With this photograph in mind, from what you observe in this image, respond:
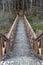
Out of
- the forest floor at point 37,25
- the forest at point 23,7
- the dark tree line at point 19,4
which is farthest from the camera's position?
the dark tree line at point 19,4

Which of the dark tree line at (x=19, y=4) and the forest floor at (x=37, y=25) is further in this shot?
the dark tree line at (x=19, y=4)

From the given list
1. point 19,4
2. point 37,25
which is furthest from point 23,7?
point 37,25

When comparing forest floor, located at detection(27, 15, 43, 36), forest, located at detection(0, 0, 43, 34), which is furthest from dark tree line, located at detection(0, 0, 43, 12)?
forest floor, located at detection(27, 15, 43, 36)

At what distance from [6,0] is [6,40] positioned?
26.1m

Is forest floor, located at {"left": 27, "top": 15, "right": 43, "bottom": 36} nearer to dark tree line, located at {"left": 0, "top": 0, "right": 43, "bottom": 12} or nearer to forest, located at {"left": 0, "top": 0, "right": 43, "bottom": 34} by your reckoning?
forest, located at {"left": 0, "top": 0, "right": 43, "bottom": 34}

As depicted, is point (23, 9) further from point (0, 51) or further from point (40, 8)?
point (0, 51)

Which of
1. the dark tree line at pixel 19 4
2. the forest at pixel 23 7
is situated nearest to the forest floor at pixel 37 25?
the forest at pixel 23 7

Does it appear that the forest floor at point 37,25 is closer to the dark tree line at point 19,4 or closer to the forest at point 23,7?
the forest at point 23,7

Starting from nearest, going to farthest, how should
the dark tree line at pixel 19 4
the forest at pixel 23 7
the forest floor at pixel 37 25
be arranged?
the forest floor at pixel 37 25, the forest at pixel 23 7, the dark tree line at pixel 19 4

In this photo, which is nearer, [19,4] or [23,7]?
[23,7]

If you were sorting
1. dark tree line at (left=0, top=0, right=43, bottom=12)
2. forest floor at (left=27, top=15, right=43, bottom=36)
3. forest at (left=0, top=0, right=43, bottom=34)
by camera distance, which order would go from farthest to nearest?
1. dark tree line at (left=0, top=0, right=43, bottom=12)
2. forest at (left=0, top=0, right=43, bottom=34)
3. forest floor at (left=27, top=15, right=43, bottom=36)

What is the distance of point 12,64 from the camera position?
13.6 feet

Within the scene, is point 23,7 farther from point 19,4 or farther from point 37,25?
point 37,25

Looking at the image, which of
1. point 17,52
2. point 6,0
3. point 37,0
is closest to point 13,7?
point 6,0
